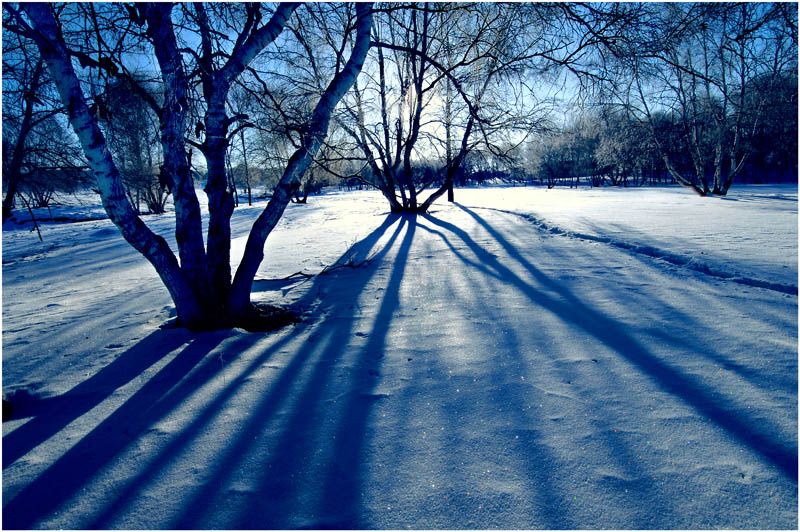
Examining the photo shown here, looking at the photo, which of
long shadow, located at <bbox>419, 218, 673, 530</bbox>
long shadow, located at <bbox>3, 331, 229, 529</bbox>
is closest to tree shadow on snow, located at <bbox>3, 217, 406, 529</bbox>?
long shadow, located at <bbox>3, 331, 229, 529</bbox>

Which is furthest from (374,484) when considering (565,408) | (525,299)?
(525,299)

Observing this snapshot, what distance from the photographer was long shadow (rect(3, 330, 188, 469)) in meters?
1.95

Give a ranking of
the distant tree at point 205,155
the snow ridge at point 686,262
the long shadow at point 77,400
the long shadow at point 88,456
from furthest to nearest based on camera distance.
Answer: the snow ridge at point 686,262 < the distant tree at point 205,155 < the long shadow at point 77,400 < the long shadow at point 88,456

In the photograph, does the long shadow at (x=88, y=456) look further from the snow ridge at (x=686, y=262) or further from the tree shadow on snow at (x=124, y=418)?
the snow ridge at (x=686, y=262)

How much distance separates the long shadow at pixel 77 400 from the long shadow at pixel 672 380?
3.72 meters

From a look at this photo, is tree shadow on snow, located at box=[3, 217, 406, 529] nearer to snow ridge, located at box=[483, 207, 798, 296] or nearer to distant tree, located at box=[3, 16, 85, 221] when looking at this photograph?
distant tree, located at box=[3, 16, 85, 221]

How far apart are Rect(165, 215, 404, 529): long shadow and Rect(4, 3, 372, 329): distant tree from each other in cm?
139

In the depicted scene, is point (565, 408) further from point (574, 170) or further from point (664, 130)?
point (574, 170)

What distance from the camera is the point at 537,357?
257cm

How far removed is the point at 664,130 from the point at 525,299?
70.1 feet

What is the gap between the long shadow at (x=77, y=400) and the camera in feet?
6.40

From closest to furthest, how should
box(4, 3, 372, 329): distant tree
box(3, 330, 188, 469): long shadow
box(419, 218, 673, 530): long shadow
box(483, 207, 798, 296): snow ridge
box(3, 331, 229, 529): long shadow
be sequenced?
box(419, 218, 673, 530): long shadow → box(3, 331, 229, 529): long shadow → box(3, 330, 188, 469): long shadow → box(4, 3, 372, 329): distant tree → box(483, 207, 798, 296): snow ridge

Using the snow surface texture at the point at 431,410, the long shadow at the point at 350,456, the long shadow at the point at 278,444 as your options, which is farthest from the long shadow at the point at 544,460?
the long shadow at the point at 278,444

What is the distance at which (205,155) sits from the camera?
11.6 ft
